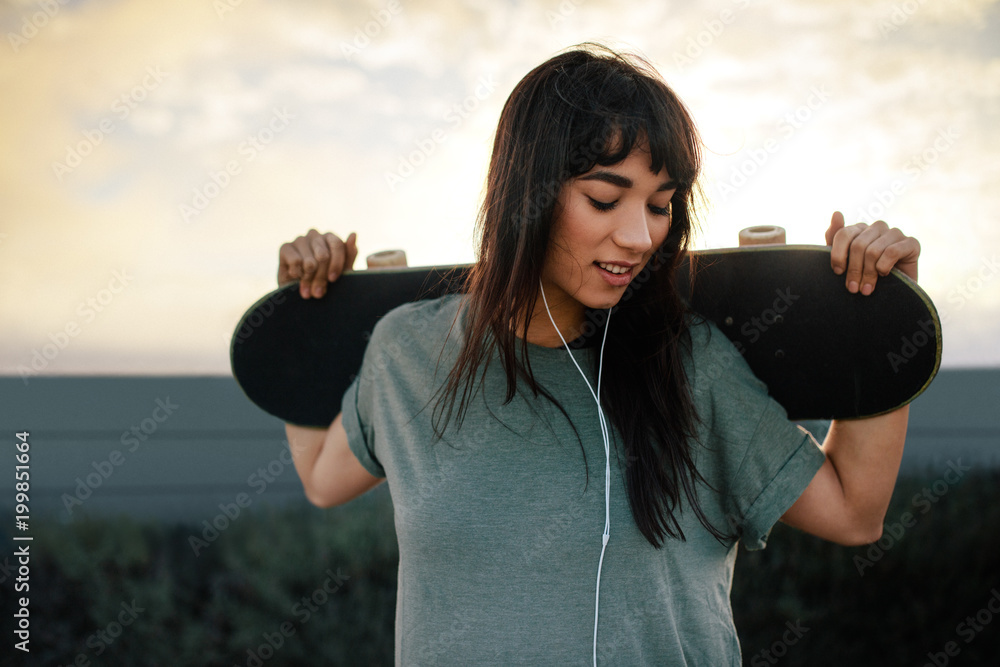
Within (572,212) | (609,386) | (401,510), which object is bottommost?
(401,510)

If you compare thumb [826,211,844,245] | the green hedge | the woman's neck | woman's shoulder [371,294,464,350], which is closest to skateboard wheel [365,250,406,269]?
woman's shoulder [371,294,464,350]

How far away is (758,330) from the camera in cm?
159

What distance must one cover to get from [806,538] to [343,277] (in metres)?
2.94

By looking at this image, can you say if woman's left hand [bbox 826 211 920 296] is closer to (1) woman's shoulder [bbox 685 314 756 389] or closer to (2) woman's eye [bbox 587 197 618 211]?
(1) woman's shoulder [bbox 685 314 756 389]

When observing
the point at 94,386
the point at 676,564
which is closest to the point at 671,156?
the point at 676,564

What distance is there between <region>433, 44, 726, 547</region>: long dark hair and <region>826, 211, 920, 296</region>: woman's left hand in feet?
0.97

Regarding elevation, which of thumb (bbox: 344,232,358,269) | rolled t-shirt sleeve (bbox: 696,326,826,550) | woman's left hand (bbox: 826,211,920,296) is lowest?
rolled t-shirt sleeve (bbox: 696,326,826,550)

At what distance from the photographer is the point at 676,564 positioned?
4.49ft

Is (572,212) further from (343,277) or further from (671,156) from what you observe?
(343,277)

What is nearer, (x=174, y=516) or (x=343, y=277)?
(x=343, y=277)

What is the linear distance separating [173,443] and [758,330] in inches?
157

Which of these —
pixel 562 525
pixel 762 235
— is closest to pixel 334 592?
pixel 562 525

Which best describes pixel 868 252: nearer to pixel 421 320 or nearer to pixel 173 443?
pixel 421 320

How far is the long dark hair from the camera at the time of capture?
4.26 feet
